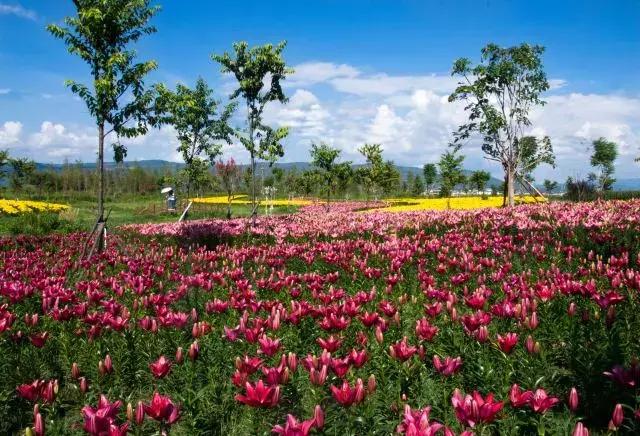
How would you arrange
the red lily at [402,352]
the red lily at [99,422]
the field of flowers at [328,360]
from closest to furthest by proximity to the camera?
the red lily at [99,422]
the field of flowers at [328,360]
the red lily at [402,352]

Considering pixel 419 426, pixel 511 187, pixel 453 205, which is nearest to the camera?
pixel 419 426

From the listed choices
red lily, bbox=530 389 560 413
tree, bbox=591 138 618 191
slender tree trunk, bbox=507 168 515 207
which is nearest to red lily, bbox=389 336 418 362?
red lily, bbox=530 389 560 413

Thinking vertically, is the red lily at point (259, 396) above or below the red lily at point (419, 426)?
below

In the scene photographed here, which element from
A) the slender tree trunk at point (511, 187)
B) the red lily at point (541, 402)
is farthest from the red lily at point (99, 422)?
the slender tree trunk at point (511, 187)

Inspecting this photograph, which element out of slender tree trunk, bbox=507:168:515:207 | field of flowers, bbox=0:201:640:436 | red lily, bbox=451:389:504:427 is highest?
slender tree trunk, bbox=507:168:515:207

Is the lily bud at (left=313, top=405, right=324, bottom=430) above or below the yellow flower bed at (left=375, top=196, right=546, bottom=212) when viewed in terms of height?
below

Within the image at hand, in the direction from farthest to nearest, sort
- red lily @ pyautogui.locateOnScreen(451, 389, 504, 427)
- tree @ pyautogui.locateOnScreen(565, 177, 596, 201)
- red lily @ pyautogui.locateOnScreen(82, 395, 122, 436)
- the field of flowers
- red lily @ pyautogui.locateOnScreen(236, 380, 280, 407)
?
tree @ pyautogui.locateOnScreen(565, 177, 596, 201) → the field of flowers → red lily @ pyautogui.locateOnScreen(236, 380, 280, 407) → red lily @ pyautogui.locateOnScreen(451, 389, 504, 427) → red lily @ pyautogui.locateOnScreen(82, 395, 122, 436)

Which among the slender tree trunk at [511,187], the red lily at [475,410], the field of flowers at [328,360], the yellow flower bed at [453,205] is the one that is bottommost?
the field of flowers at [328,360]

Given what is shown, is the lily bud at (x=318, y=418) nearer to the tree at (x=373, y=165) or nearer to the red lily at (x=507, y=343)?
the red lily at (x=507, y=343)

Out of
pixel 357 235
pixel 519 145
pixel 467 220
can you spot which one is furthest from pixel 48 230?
pixel 519 145

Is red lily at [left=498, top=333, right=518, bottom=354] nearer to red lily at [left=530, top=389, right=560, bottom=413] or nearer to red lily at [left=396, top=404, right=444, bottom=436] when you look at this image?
red lily at [left=530, top=389, right=560, bottom=413]

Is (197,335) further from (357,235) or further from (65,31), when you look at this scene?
(65,31)

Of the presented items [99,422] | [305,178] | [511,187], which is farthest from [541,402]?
[305,178]

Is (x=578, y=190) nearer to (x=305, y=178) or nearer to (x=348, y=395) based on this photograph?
(x=348, y=395)
